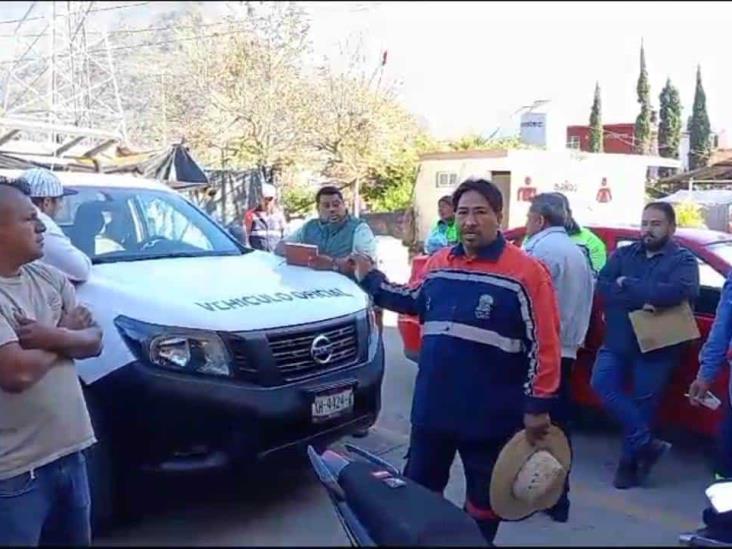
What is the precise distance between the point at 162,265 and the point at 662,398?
3.08m

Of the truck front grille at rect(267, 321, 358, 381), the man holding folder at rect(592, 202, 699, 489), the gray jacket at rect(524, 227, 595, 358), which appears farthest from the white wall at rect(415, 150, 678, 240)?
the truck front grille at rect(267, 321, 358, 381)

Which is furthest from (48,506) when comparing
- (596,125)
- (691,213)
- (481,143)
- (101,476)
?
(481,143)

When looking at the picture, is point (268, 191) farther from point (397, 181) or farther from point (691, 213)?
point (691, 213)

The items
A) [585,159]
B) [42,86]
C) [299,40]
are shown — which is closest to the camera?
[42,86]

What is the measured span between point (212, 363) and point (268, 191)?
21.9 ft

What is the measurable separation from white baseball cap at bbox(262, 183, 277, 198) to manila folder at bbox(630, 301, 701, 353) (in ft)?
20.3

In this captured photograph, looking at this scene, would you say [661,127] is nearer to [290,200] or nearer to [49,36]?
[290,200]

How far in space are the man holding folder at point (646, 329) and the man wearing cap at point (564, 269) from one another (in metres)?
0.18

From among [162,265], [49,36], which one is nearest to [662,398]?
[162,265]

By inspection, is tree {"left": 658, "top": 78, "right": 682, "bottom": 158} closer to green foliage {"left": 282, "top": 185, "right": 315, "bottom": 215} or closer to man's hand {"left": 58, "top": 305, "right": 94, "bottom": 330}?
green foliage {"left": 282, "top": 185, "right": 315, "bottom": 215}

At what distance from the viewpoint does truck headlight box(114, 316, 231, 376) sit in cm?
424

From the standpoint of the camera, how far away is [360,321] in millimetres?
5062

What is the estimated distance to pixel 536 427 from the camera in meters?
3.33

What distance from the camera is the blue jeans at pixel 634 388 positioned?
5305 mm
